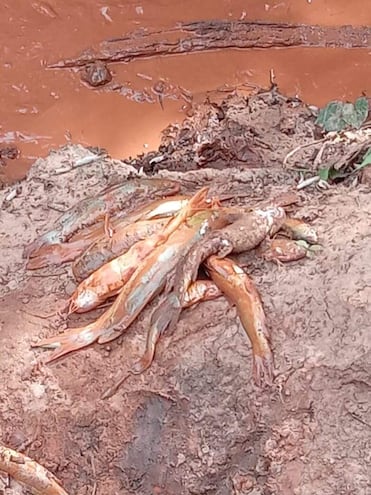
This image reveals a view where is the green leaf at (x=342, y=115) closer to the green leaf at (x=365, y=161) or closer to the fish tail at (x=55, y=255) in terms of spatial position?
the green leaf at (x=365, y=161)

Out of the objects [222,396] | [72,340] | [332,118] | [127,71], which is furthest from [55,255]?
[127,71]

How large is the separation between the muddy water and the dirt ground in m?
2.04

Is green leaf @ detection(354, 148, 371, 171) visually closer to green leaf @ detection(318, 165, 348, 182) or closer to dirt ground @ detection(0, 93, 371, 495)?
green leaf @ detection(318, 165, 348, 182)

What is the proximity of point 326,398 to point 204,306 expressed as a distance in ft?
1.59

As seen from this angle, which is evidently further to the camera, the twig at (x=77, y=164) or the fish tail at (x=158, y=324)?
the twig at (x=77, y=164)

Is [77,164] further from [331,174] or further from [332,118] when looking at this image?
[332,118]

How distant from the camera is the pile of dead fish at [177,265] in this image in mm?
2756

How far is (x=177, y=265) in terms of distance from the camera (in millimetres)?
2820

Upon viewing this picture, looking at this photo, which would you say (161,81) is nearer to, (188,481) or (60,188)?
(60,188)

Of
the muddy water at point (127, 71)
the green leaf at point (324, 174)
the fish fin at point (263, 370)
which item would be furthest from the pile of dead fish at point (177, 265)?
the muddy water at point (127, 71)

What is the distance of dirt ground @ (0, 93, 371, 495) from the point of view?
2.58 m

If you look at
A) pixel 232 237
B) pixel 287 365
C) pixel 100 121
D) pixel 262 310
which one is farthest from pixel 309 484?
pixel 100 121

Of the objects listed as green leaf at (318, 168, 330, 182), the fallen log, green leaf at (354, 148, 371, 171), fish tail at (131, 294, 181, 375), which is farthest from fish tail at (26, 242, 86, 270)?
the fallen log

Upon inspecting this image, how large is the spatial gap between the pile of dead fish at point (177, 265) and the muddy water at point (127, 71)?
1727 millimetres
